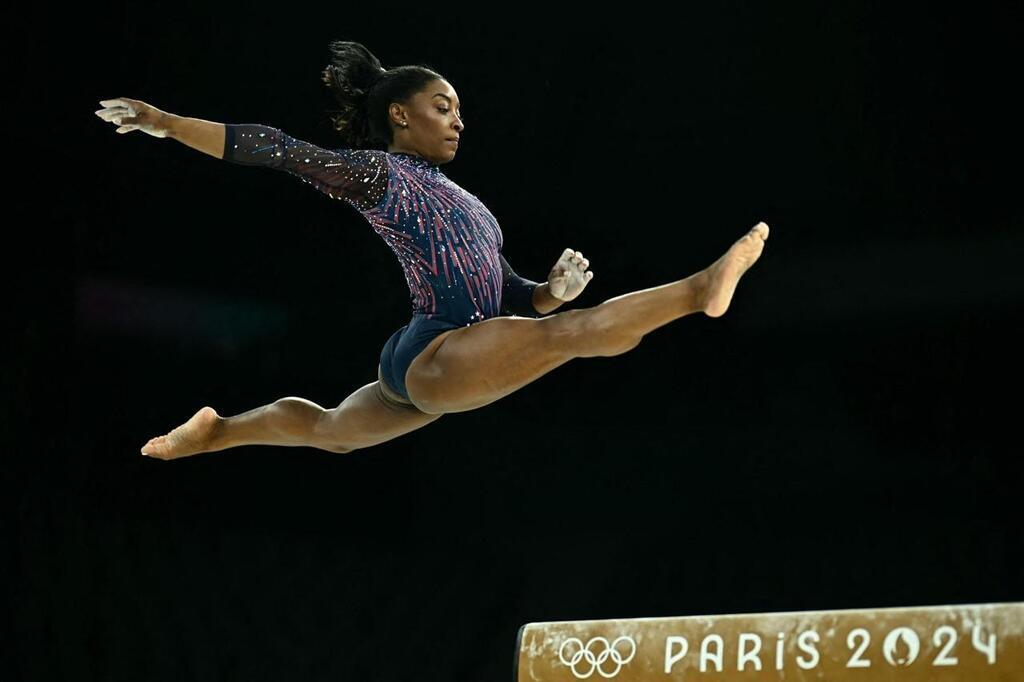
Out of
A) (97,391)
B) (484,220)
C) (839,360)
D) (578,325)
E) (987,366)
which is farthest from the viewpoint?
(97,391)

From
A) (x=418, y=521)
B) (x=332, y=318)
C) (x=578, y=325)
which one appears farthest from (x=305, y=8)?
(x=578, y=325)

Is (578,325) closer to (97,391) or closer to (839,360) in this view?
(839,360)

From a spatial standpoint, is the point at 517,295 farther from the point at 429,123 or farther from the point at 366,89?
the point at 366,89

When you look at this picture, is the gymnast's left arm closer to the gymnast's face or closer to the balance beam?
the gymnast's face

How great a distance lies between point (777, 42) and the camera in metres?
4.84

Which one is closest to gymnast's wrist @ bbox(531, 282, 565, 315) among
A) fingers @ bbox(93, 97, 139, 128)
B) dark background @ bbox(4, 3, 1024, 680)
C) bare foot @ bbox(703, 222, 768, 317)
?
bare foot @ bbox(703, 222, 768, 317)

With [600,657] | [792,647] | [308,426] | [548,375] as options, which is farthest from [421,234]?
[548,375]

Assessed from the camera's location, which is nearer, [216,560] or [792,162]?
[792,162]

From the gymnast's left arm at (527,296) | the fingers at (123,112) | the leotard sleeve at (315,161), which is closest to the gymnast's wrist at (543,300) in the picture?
the gymnast's left arm at (527,296)

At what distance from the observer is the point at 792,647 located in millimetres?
3070

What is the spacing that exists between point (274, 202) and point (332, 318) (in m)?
0.60

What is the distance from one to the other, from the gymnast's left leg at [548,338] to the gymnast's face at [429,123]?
0.57 m

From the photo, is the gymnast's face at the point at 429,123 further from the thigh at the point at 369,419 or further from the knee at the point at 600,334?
the knee at the point at 600,334

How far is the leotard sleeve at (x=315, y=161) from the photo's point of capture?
2973mm
